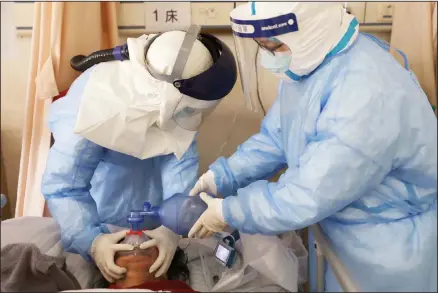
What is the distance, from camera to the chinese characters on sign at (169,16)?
1480 millimetres

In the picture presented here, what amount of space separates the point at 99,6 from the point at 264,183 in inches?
34.5

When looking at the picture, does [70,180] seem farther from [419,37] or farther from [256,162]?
[419,37]

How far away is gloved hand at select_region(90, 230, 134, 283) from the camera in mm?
1356

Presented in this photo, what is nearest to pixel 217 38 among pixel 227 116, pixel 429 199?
pixel 227 116

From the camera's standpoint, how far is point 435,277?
3.10 feet

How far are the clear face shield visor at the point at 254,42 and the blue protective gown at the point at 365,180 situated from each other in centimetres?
13

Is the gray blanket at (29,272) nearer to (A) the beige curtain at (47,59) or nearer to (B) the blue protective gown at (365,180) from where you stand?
(A) the beige curtain at (47,59)

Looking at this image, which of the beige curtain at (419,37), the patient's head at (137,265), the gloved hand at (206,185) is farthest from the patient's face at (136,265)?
the beige curtain at (419,37)

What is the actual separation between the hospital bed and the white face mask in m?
0.41

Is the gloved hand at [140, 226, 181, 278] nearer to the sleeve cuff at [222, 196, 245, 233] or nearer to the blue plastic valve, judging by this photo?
the blue plastic valve

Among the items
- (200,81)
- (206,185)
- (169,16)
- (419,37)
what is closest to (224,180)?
(206,185)

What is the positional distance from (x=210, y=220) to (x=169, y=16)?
68 cm

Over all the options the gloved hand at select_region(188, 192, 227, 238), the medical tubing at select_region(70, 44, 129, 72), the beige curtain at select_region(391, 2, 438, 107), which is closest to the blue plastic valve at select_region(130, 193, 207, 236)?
the gloved hand at select_region(188, 192, 227, 238)

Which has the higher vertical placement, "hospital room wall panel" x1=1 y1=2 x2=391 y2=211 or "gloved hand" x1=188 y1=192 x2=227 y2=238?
"hospital room wall panel" x1=1 y1=2 x2=391 y2=211
